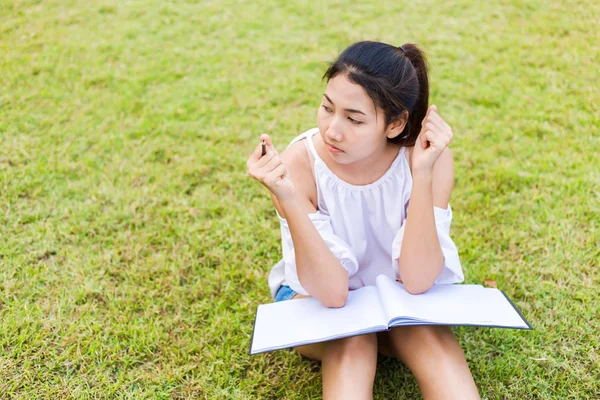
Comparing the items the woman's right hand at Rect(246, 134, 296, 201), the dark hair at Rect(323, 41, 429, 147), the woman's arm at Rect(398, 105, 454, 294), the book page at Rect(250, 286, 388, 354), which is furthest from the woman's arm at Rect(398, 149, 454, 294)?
the woman's right hand at Rect(246, 134, 296, 201)

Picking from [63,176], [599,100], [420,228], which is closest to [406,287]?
[420,228]

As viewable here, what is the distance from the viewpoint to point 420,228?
2.16 metres

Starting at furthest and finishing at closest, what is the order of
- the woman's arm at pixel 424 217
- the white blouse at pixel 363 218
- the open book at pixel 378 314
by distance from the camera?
the white blouse at pixel 363 218 → the woman's arm at pixel 424 217 → the open book at pixel 378 314

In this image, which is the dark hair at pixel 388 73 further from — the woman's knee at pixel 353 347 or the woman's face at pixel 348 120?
the woman's knee at pixel 353 347

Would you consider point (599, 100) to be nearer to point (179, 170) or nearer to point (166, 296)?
point (179, 170)

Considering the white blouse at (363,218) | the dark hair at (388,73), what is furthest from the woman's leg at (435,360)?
the dark hair at (388,73)

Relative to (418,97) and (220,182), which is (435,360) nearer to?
(418,97)

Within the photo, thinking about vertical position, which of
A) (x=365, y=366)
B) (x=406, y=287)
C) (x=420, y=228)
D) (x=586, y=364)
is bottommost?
(x=586, y=364)

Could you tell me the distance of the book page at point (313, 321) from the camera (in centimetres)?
202

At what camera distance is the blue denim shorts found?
248 cm

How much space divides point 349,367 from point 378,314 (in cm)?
24

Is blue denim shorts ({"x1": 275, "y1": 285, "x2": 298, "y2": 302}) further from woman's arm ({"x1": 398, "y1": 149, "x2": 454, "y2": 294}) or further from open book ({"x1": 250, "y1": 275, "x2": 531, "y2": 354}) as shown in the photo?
woman's arm ({"x1": 398, "y1": 149, "x2": 454, "y2": 294})

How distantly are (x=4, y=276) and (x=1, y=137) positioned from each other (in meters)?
1.39

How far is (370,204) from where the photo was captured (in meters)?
2.38
